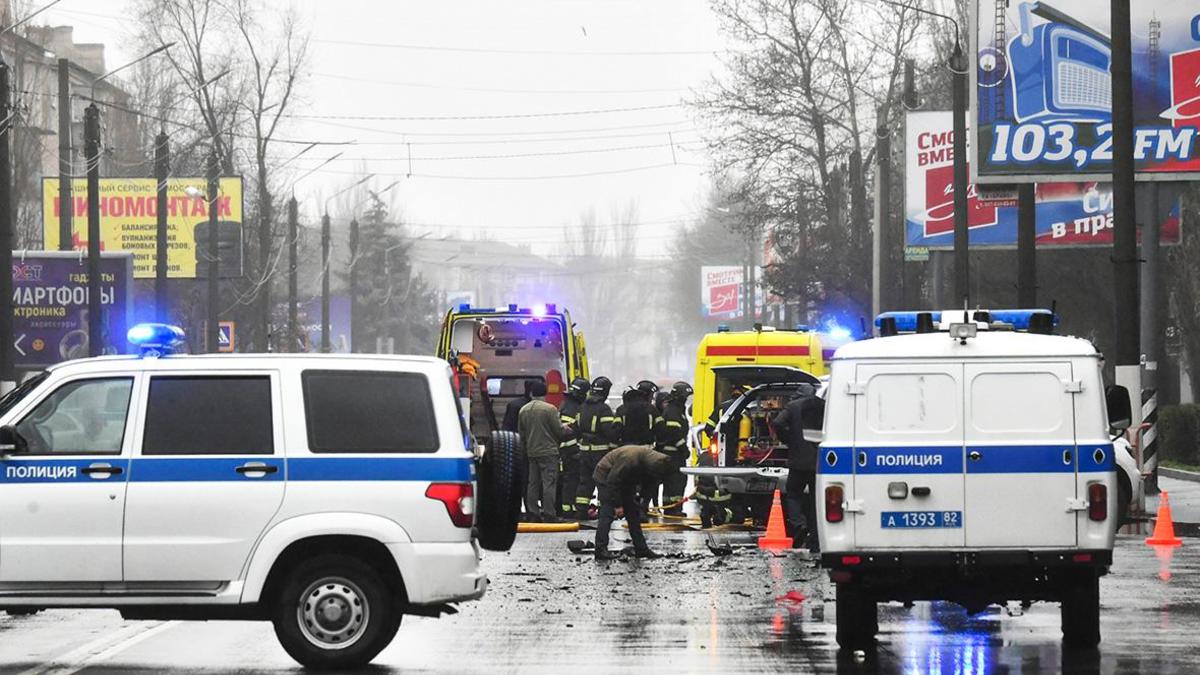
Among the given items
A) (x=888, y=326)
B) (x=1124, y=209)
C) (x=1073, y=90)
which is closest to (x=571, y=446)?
(x=1124, y=209)

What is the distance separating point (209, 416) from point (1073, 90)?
2286 centimetres

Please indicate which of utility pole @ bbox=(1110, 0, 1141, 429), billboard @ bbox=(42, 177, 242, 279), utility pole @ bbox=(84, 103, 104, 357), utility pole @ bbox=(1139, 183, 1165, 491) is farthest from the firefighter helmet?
billboard @ bbox=(42, 177, 242, 279)

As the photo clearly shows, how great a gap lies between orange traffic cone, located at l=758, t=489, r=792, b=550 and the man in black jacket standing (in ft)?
0.38

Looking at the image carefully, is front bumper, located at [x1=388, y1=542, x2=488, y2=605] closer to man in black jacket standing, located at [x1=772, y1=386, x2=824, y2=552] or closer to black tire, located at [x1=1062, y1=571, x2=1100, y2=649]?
black tire, located at [x1=1062, y1=571, x2=1100, y2=649]

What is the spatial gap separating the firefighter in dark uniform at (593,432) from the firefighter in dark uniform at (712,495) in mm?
1121

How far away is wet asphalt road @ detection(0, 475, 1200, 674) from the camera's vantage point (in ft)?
38.6

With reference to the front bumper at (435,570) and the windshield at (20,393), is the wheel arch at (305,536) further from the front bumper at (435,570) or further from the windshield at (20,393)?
the windshield at (20,393)

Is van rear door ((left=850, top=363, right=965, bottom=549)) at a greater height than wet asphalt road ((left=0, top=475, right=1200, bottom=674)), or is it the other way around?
van rear door ((left=850, top=363, right=965, bottom=549))

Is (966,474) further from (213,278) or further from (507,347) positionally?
(213,278)

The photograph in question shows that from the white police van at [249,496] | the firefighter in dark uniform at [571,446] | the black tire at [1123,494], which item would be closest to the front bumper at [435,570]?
the white police van at [249,496]

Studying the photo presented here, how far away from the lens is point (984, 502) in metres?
12.2

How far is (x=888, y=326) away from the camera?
13805mm

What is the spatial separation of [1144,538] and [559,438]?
6.46m

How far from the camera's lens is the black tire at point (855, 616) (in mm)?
12336
